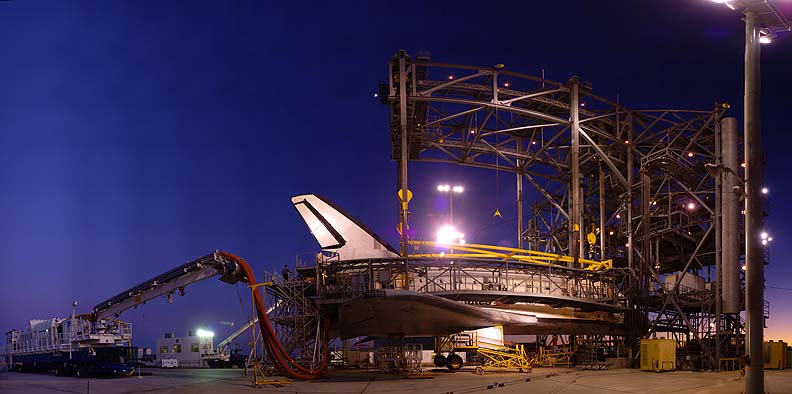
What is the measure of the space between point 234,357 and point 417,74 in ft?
102

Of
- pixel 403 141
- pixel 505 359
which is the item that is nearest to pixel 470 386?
pixel 505 359

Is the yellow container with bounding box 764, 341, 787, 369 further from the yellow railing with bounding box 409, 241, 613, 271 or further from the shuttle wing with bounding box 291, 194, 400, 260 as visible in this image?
the shuttle wing with bounding box 291, 194, 400, 260

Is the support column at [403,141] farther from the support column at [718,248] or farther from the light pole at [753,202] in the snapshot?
the light pole at [753,202]

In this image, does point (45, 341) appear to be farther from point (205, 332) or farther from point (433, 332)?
point (433, 332)

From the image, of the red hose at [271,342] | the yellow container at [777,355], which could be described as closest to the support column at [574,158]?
the yellow container at [777,355]

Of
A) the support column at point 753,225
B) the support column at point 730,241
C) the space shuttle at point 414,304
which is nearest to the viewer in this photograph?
the support column at point 753,225

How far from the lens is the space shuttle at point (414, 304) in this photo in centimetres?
3134

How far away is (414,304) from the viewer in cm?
2944

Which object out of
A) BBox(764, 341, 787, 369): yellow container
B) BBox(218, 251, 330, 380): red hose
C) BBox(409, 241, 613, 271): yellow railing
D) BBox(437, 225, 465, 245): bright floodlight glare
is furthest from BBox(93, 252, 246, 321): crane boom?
BBox(764, 341, 787, 369): yellow container

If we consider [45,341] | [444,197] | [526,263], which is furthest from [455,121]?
[45,341]

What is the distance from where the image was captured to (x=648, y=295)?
46.7 meters

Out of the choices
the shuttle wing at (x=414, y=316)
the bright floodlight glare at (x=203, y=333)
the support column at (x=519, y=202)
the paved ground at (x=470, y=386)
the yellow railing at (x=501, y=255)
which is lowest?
the bright floodlight glare at (x=203, y=333)

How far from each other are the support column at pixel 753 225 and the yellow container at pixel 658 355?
21467 mm

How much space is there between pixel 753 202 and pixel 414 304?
1738cm
